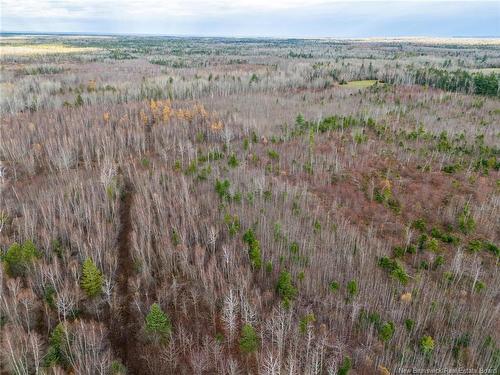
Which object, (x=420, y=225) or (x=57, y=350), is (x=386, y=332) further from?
(x=420, y=225)

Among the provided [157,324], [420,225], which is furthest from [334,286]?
[420,225]

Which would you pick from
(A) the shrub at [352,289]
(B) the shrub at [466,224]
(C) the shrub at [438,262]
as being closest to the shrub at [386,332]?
(A) the shrub at [352,289]

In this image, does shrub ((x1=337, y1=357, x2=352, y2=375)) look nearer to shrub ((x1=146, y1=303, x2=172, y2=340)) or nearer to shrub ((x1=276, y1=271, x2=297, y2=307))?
shrub ((x1=276, y1=271, x2=297, y2=307))

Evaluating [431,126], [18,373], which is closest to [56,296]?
[18,373]

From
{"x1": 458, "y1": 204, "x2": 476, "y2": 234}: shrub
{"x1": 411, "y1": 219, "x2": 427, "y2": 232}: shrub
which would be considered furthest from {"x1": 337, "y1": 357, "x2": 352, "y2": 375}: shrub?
{"x1": 458, "y1": 204, "x2": 476, "y2": 234}: shrub

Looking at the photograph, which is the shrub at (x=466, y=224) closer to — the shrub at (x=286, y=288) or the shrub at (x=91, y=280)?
the shrub at (x=286, y=288)

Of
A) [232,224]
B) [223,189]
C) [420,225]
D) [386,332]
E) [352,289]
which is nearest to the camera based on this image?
[386,332]
